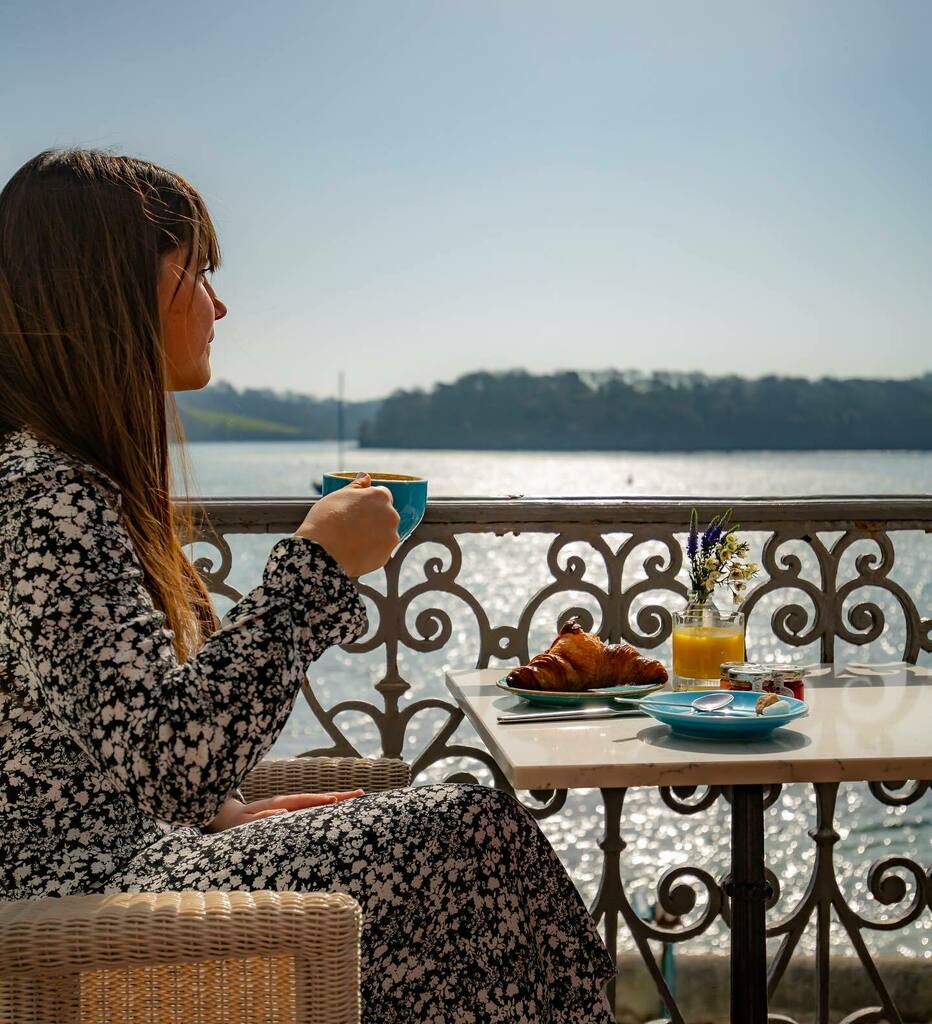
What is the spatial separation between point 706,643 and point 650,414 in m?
60.5

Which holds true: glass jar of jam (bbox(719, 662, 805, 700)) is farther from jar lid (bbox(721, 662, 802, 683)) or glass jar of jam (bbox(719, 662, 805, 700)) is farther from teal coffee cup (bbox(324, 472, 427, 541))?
teal coffee cup (bbox(324, 472, 427, 541))

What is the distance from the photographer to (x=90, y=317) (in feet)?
5.17

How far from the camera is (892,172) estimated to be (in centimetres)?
5050

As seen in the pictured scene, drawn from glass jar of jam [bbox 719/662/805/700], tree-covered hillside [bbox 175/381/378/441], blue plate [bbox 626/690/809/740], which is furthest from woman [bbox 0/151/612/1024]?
tree-covered hillside [bbox 175/381/378/441]

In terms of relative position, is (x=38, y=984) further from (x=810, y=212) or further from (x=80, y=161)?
(x=810, y=212)

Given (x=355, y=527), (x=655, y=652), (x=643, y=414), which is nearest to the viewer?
(x=355, y=527)

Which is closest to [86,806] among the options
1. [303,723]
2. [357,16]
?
[303,723]

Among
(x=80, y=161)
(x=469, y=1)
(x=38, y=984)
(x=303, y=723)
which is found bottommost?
(x=303, y=723)

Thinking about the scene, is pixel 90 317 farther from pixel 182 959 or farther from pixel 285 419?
pixel 285 419

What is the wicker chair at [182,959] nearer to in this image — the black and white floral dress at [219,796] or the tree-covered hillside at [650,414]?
the black and white floral dress at [219,796]

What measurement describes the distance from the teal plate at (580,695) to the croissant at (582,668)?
0.02m

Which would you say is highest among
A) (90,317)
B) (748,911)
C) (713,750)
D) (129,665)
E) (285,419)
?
(285,419)

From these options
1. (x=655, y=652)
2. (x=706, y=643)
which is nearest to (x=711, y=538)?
(x=706, y=643)

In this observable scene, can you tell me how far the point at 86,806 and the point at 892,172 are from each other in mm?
55032
